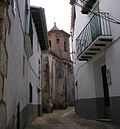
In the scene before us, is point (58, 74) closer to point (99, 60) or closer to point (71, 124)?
point (99, 60)

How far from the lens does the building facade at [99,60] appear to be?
953 centimetres

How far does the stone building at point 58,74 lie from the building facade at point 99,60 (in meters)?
8.73

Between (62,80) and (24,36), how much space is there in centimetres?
2024

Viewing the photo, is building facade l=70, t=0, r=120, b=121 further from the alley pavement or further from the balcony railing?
the alley pavement

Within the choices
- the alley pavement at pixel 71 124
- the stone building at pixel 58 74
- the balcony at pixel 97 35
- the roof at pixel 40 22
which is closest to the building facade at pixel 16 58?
the roof at pixel 40 22

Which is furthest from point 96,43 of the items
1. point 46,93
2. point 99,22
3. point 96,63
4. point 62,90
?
point 62,90

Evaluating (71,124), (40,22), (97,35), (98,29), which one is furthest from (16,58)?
(40,22)

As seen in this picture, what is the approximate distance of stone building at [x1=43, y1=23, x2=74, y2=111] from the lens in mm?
24188

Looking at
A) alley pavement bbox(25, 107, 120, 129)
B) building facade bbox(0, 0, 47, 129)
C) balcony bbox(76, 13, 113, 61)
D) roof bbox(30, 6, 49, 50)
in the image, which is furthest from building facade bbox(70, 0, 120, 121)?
roof bbox(30, 6, 49, 50)

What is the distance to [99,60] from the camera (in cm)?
1223

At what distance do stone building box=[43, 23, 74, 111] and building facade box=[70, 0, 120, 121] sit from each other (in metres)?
8.73

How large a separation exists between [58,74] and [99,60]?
16313mm

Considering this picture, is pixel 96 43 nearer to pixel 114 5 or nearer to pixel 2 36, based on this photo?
pixel 114 5

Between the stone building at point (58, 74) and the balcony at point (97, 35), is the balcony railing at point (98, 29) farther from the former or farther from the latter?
the stone building at point (58, 74)
